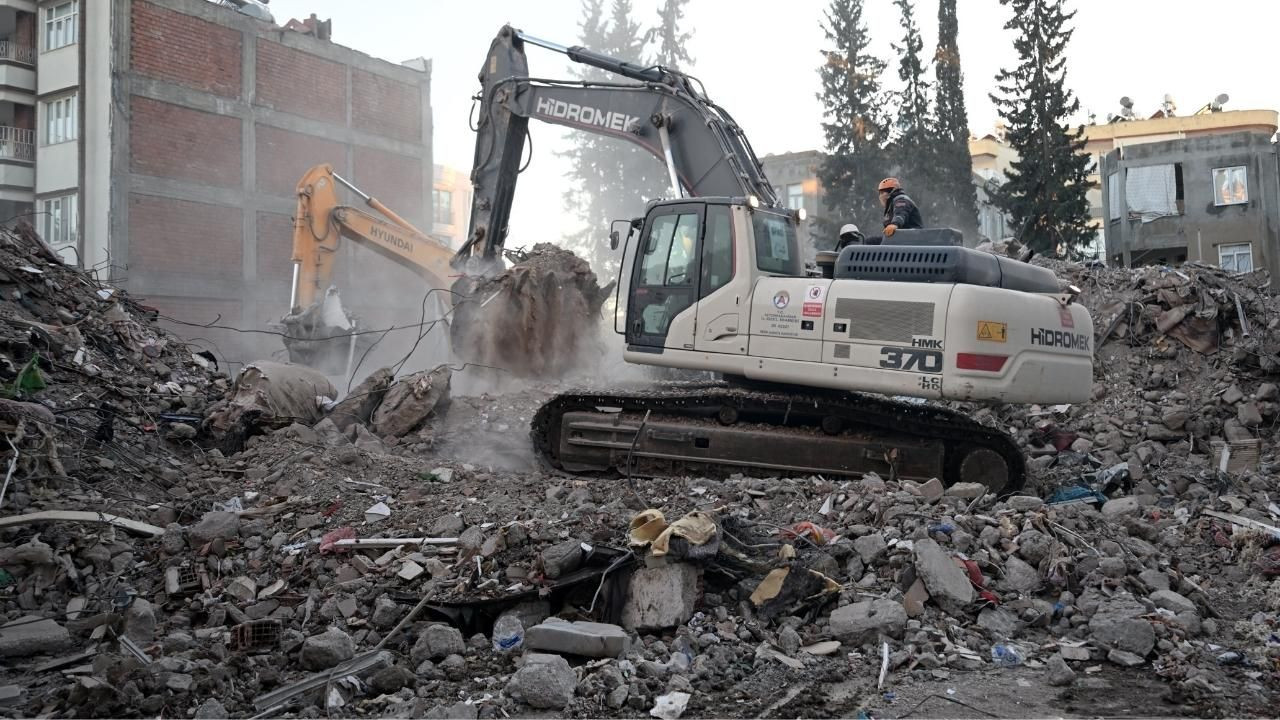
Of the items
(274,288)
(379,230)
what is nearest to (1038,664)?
(379,230)

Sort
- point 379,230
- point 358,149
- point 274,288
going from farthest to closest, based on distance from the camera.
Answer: point 358,149, point 274,288, point 379,230

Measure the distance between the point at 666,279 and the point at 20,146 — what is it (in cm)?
2349

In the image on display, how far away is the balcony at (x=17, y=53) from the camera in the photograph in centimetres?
2522

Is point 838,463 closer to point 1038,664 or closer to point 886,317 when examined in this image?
point 886,317

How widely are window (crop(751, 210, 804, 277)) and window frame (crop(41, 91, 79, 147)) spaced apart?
68.5 feet

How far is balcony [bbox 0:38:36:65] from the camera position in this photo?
25.2 m

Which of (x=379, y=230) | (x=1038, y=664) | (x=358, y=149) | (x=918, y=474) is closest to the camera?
(x=1038, y=664)

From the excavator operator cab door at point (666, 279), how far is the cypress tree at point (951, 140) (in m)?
25.2

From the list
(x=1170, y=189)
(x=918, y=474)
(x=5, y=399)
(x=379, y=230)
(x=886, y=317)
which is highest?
(x=1170, y=189)

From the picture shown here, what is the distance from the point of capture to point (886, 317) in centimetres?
738

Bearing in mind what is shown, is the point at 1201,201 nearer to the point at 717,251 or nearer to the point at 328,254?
the point at 328,254

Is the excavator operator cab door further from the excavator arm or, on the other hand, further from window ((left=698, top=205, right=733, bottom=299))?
the excavator arm

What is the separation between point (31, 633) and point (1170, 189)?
1183 inches

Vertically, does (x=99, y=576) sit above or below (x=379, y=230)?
below
